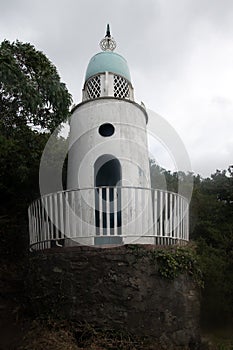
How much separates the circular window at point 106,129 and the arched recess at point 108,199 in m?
0.53

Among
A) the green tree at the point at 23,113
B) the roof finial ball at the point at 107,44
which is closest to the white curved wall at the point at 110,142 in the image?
the green tree at the point at 23,113

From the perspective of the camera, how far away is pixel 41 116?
10227 mm

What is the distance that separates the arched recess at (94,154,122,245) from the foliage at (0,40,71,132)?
1915 mm

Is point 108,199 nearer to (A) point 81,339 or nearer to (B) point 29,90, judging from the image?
(A) point 81,339

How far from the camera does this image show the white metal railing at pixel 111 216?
7449 mm

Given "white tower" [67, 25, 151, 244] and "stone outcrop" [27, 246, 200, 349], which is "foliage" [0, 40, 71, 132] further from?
"stone outcrop" [27, 246, 200, 349]

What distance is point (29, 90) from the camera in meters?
9.12

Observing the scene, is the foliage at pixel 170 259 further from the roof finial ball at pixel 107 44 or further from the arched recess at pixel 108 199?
the roof finial ball at pixel 107 44

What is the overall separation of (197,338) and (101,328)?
1.95 metres

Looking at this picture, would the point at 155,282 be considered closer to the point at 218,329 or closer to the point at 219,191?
the point at 218,329

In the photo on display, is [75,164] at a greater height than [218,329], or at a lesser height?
greater

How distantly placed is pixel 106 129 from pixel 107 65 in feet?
5.75

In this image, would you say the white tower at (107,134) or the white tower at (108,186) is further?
the white tower at (107,134)

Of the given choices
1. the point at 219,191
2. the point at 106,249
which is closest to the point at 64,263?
the point at 106,249
